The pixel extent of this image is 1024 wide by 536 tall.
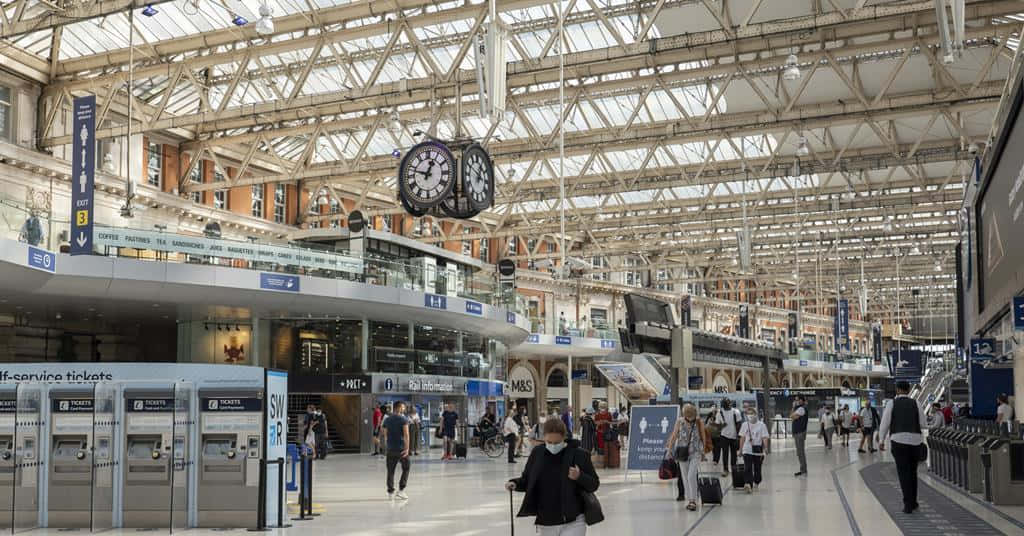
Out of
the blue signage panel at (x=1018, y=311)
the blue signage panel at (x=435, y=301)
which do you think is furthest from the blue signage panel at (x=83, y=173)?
the blue signage panel at (x=1018, y=311)

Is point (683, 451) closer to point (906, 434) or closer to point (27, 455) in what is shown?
point (906, 434)

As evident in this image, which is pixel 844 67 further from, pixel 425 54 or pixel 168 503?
pixel 168 503

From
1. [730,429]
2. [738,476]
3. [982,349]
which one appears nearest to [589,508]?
[738,476]

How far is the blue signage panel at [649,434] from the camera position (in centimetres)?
2028

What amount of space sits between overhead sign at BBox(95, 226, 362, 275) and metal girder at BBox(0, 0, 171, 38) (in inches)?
208

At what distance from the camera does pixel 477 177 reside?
19375mm

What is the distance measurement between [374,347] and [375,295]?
4070 mm

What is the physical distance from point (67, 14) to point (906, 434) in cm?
1806

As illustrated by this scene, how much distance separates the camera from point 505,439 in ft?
101

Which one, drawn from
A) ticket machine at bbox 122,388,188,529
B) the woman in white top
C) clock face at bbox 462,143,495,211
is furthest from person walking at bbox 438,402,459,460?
ticket machine at bbox 122,388,188,529

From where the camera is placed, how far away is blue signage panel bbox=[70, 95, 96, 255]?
2355cm

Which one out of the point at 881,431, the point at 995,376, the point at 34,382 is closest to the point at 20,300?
the point at 34,382

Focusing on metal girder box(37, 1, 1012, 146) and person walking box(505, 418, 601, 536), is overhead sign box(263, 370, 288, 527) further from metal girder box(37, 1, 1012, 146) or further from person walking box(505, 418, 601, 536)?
metal girder box(37, 1, 1012, 146)

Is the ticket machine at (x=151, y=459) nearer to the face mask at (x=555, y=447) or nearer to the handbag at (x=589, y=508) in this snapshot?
the face mask at (x=555, y=447)
